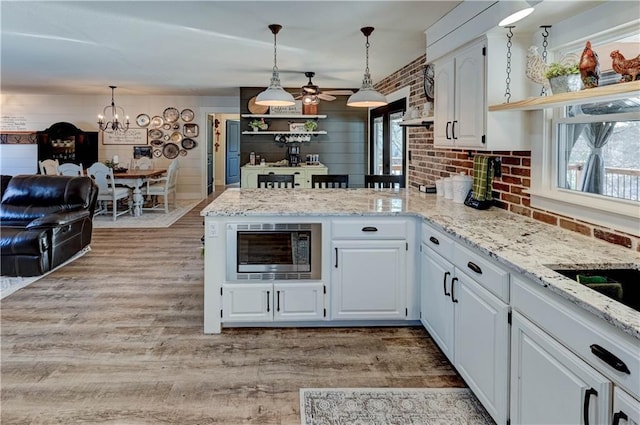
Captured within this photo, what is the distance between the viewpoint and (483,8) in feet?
9.75

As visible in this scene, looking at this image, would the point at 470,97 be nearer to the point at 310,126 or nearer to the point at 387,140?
the point at 387,140

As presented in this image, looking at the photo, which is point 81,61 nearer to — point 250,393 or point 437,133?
point 437,133

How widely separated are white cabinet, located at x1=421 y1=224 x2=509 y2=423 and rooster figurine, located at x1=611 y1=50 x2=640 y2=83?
3.14 feet

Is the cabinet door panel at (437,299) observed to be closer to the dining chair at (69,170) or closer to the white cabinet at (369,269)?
the white cabinet at (369,269)

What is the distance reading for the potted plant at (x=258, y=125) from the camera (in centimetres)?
826

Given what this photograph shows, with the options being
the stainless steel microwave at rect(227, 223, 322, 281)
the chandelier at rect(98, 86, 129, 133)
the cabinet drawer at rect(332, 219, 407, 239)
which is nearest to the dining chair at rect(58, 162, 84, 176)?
the chandelier at rect(98, 86, 129, 133)

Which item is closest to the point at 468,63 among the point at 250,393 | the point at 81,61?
the point at 250,393

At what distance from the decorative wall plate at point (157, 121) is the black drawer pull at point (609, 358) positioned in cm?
1048

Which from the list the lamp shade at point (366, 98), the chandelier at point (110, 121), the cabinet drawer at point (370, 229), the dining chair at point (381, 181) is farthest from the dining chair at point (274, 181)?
the chandelier at point (110, 121)

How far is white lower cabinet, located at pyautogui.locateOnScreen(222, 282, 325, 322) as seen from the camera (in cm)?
331

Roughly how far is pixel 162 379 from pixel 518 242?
79.2 inches

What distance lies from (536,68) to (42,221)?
15.3 feet

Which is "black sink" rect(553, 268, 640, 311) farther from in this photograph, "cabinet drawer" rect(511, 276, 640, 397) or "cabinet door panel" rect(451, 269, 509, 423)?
"cabinet door panel" rect(451, 269, 509, 423)

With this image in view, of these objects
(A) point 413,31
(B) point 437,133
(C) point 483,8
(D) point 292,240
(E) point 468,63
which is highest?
(A) point 413,31
